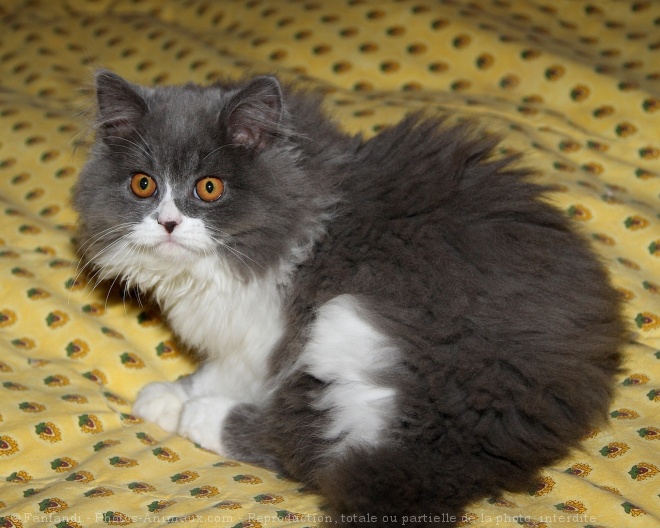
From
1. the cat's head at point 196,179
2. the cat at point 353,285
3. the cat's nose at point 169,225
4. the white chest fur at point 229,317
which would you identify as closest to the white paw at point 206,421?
the cat at point 353,285

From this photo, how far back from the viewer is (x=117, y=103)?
6.86 feet

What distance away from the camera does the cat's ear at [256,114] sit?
78.9 inches

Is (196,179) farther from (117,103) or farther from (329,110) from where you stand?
(329,110)

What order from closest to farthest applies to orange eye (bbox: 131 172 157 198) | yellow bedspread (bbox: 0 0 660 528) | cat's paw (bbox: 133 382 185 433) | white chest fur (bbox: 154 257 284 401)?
yellow bedspread (bbox: 0 0 660 528)
orange eye (bbox: 131 172 157 198)
white chest fur (bbox: 154 257 284 401)
cat's paw (bbox: 133 382 185 433)

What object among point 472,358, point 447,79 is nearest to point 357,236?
point 472,358

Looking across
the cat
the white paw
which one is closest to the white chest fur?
the cat

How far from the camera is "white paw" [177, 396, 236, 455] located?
219cm

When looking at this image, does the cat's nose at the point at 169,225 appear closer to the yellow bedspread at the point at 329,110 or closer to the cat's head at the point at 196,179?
the cat's head at the point at 196,179

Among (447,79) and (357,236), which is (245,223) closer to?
(357,236)

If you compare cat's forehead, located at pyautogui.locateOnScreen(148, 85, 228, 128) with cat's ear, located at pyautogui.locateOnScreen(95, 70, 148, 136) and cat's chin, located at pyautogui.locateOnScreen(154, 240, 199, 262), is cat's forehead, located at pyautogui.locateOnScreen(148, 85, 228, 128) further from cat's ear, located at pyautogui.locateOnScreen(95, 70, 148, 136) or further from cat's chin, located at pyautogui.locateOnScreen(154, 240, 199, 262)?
cat's chin, located at pyautogui.locateOnScreen(154, 240, 199, 262)

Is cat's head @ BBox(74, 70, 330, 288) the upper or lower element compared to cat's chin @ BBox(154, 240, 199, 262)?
→ upper

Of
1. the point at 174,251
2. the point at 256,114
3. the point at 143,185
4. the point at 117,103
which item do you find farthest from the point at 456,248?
the point at 117,103

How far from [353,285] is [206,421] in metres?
0.60

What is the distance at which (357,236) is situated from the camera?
212 cm
